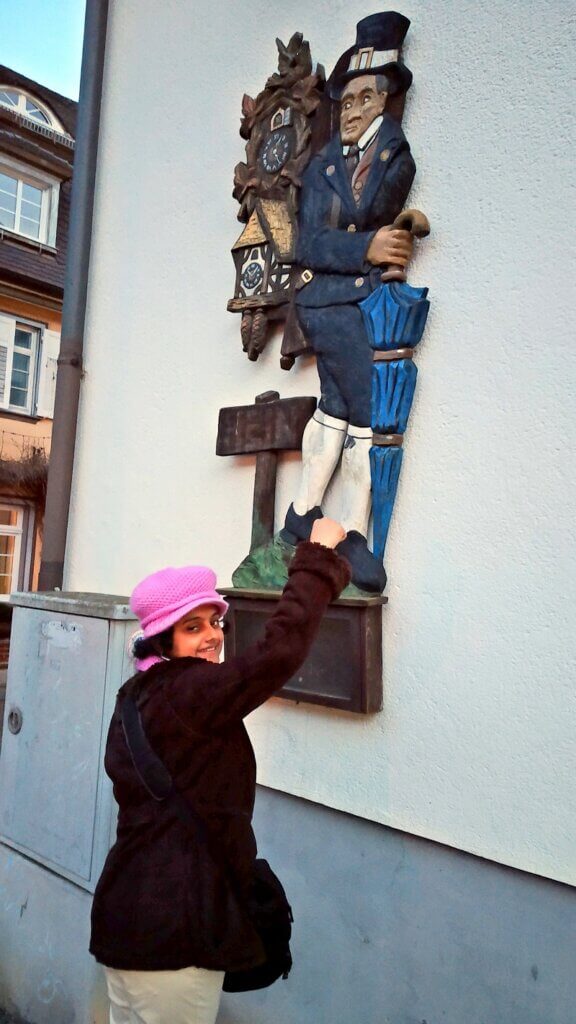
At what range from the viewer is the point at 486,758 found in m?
2.01

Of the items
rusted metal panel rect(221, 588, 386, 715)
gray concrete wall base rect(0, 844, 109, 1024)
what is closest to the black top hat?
rusted metal panel rect(221, 588, 386, 715)

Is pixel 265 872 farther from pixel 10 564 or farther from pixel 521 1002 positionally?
pixel 10 564

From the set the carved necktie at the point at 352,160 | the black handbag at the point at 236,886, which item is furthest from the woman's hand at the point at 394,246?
the black handbag at the point at 236,886

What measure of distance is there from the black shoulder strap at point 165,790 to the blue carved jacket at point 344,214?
59.2 inches

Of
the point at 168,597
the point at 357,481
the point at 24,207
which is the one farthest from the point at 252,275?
the point at 24,207

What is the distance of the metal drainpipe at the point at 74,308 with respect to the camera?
3.50m

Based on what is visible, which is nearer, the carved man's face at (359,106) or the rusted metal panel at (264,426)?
the carved man's face at (359,106)

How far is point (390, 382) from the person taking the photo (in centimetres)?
224

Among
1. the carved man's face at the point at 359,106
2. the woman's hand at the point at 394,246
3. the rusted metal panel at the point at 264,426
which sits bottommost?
the rusted metal panel at the point at 264,426

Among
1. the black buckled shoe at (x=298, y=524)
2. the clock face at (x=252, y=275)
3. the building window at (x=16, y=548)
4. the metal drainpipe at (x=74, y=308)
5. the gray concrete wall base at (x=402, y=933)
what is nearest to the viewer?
the gray concrete wall base at (x=402, y=933)

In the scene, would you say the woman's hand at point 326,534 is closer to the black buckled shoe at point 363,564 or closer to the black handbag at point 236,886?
the black handbag at point 236,886

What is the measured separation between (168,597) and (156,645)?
109 millimetres

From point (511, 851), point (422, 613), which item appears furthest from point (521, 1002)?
point (422, 613)

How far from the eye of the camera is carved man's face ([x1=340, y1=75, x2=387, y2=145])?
2.33m
